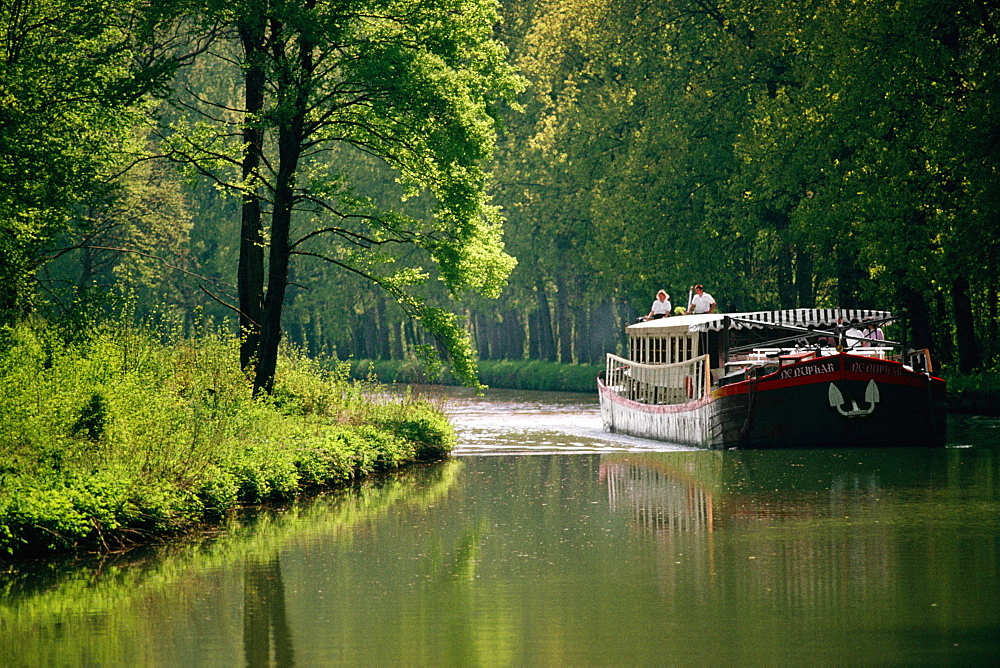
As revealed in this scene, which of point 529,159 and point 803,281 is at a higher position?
point 529,159

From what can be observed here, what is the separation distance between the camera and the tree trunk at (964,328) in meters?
39.8

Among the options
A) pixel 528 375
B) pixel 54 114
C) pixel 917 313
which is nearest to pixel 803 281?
pixel 917 313

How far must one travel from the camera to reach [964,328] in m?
40.1

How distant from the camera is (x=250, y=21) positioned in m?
26.0

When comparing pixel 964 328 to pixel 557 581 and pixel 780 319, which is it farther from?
pixel 557 581

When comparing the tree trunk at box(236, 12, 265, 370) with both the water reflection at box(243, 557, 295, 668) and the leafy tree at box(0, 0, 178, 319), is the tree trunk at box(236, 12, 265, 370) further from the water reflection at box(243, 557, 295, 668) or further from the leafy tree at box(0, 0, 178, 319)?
the water reflection at box(243, 557, 295, 668)

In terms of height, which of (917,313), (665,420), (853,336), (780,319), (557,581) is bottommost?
(557,581)

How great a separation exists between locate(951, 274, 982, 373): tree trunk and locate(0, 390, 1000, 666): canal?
1669cm

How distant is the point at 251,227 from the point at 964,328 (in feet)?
68.2

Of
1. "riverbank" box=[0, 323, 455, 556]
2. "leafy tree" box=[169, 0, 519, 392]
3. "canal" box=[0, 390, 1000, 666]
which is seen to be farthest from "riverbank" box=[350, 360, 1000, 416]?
"canal" box=[0, 390, 1000, 666]

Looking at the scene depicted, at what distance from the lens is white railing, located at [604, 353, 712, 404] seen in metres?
33.7

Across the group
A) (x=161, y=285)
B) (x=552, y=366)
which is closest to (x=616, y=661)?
(x=552, y=366)

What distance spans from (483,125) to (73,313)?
324 inches

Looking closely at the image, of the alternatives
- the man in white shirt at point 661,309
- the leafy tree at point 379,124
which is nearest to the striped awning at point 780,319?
the man in white shirt at point 661,309
